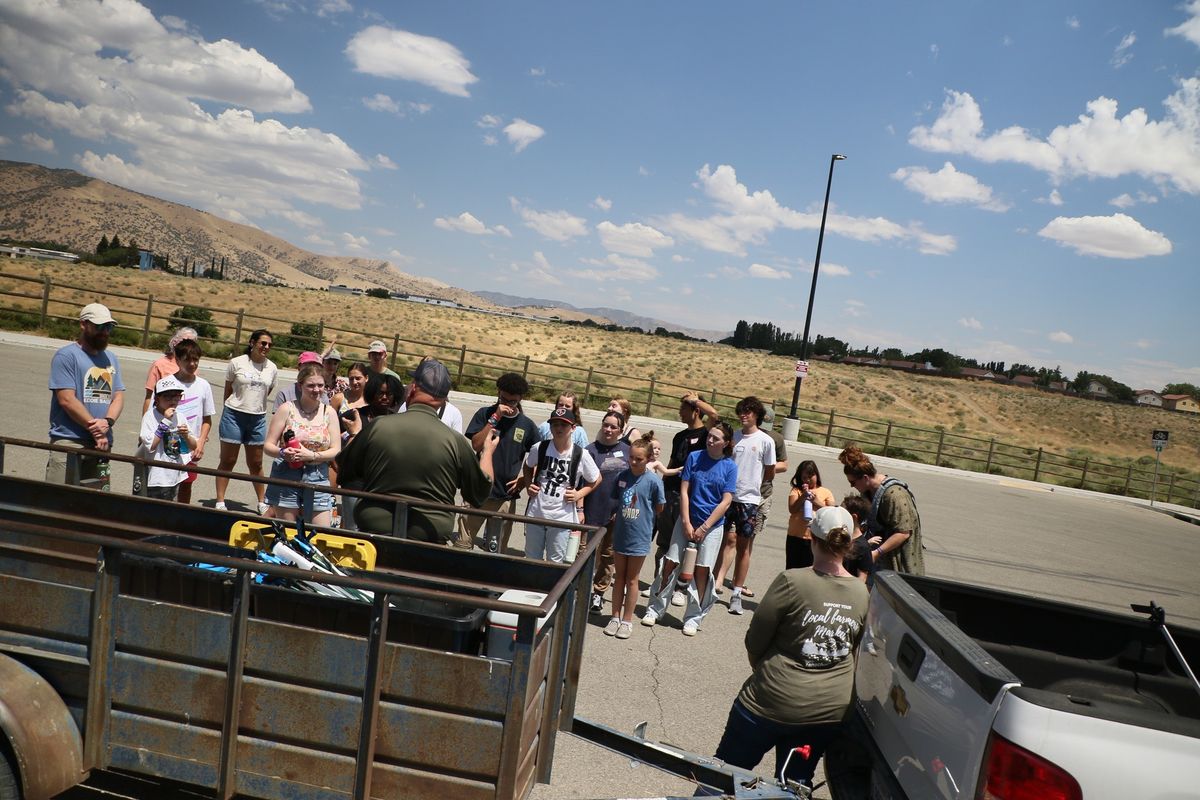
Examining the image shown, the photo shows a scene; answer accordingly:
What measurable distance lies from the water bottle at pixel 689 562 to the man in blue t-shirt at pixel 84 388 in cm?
445

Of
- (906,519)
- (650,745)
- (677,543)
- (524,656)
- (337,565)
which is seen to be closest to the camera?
(524,656)

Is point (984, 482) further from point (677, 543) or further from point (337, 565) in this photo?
point (337, 565)

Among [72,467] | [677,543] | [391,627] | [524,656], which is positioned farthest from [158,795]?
[677,543]

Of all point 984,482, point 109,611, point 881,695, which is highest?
point 109,611

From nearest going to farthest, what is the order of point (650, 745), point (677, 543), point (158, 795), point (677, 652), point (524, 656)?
point (524, 656) → point (158, 795) → point (650, 745) → point (677, 652) → point (677, 543)

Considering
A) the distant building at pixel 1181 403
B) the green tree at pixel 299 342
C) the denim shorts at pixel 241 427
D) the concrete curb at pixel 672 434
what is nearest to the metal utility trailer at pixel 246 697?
the denim shorts at pixel 241 427

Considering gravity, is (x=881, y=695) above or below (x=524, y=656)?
below

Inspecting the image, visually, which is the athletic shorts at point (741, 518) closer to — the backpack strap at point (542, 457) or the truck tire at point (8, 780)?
the backpack strap at point (542, 457)

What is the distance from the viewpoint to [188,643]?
7.94 ft

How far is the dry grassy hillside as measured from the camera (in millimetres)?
58688

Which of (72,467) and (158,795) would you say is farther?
(72,467)

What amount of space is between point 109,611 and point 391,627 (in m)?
0.87

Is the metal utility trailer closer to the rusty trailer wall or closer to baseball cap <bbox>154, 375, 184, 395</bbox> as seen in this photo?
the rusty trailer wall

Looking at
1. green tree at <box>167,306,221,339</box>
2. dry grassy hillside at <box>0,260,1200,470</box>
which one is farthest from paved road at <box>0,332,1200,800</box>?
dry grassy hillside at <box>0,260,1200,470</box>
